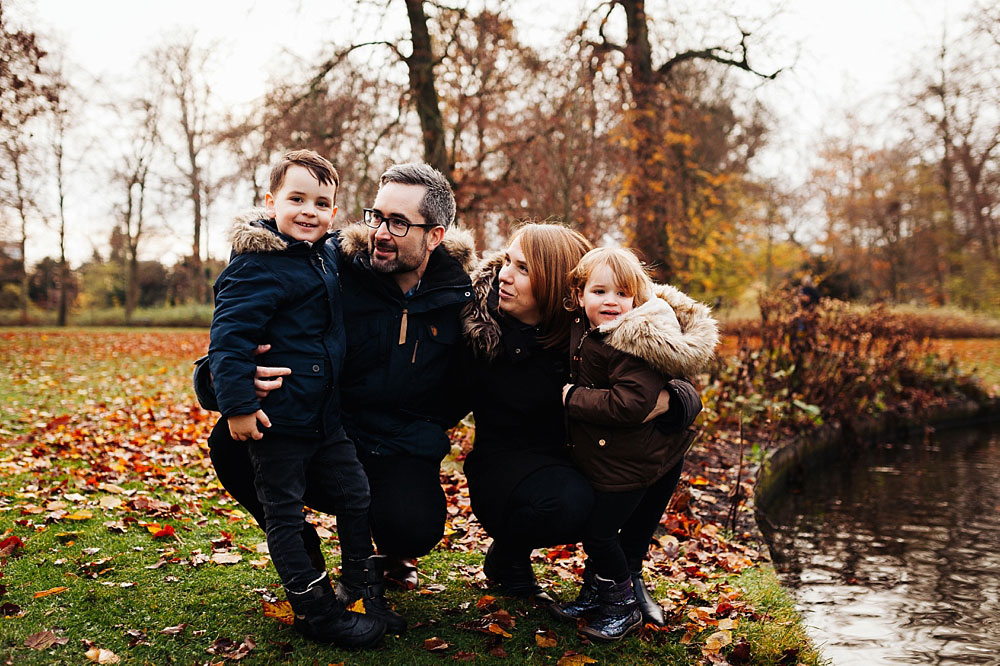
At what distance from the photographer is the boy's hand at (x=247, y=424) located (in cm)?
259

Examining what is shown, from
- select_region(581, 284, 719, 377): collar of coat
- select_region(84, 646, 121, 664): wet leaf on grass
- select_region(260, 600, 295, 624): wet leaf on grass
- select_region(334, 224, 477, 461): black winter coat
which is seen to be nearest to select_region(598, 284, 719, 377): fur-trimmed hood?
select_region(581, 284, 719, 377): collar of coat

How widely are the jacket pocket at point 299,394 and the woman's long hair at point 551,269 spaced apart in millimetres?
1002

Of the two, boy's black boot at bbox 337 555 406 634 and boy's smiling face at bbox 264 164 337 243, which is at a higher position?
boy's smiling face at bbox 264 164 337 243

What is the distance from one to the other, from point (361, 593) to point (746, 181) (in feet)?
78.3

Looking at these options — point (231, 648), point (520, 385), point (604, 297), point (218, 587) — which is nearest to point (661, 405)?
point (604, 297)

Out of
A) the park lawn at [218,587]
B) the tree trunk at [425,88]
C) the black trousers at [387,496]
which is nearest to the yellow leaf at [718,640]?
the park lawn at [218,587]

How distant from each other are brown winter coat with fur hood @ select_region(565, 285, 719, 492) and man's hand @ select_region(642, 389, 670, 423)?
4 centimetres

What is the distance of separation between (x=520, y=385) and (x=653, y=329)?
691 mm

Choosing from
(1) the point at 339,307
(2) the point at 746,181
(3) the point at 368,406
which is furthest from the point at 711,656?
(2) the point at 746,181

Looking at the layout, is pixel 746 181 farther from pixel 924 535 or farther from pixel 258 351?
pixel 258 351

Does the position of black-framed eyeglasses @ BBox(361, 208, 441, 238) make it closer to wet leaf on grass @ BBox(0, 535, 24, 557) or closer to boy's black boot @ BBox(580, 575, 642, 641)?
boy's black boot @ BBox(580, 575, 642, 641)

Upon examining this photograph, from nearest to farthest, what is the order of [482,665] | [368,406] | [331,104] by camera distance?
[482,665] → [368,406] → [331,104]

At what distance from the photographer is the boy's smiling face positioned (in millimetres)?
2875

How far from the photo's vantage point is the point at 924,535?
5.53 m
